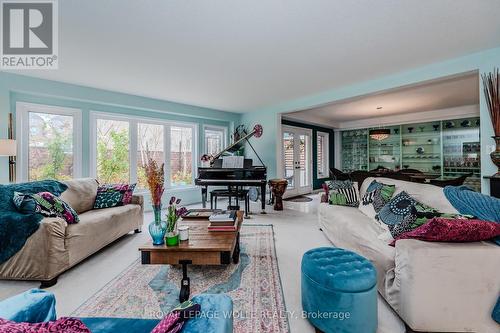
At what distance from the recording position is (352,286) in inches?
56.0

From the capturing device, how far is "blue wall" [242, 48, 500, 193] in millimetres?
2957

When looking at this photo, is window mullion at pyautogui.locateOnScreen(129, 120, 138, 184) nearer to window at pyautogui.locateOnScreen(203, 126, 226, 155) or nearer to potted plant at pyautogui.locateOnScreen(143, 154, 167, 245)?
window at pyautogui.locateOnScreen(203, 126, 226, 155)

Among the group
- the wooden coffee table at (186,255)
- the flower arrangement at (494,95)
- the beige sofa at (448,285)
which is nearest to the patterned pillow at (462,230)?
the beige sofa at (448,285)

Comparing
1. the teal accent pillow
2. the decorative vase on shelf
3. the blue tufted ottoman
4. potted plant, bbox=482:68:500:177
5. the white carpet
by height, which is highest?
potted plant, bbox=482:68:500:177

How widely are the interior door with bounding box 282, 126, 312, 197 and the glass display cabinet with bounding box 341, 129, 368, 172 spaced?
1.80 meters

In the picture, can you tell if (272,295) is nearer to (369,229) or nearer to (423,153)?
(369,229)

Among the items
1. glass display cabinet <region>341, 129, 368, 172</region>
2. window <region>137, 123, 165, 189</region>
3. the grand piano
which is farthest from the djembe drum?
glass display cabinet <region>341, 129, 368, 172</region>

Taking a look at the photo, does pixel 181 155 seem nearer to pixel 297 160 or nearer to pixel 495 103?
pixel 297 160

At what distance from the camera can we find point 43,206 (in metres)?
2.34

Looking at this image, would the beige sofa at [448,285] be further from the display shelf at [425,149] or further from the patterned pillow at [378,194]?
the display shelf at [425,149]

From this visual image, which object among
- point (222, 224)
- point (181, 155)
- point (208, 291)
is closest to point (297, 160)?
point (181, 155)

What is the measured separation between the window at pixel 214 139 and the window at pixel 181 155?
45cm

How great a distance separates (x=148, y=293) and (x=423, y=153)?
7.85 metres

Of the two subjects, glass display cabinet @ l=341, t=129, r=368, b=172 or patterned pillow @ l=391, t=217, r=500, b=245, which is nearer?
patterned pillow @ l=391, t=217, r=500, b=245
